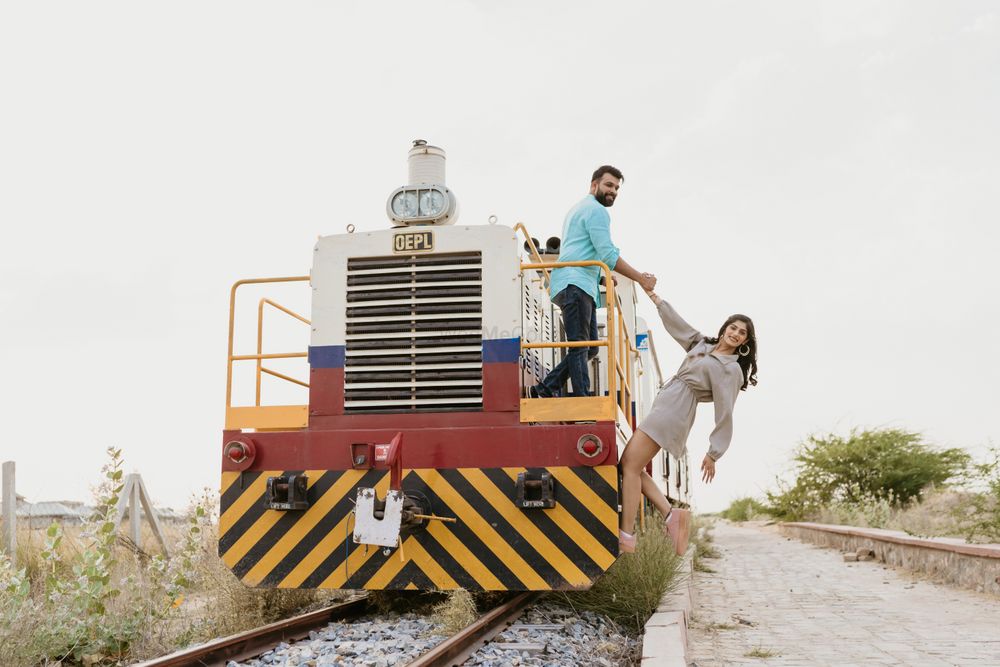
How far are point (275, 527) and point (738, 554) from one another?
9417mm

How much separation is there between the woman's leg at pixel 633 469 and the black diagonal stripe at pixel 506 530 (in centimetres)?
53

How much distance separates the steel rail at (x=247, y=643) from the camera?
14.9 ft

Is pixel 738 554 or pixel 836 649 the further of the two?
pixel 738 554

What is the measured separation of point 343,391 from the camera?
621cm

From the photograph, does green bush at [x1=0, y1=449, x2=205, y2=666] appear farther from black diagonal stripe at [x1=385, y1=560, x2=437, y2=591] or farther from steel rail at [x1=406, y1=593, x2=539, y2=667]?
steel rail at [x1=406, y1=593, x2=539, y2=667]

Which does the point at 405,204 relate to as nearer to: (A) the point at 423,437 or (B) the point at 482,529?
(A) the point at 423,437

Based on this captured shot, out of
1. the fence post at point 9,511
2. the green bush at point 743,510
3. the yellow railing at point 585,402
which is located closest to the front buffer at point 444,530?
the yellow railing at point 585,402

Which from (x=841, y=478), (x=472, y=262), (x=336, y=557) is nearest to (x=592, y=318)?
(x=472, y=262)

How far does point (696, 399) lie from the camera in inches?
233

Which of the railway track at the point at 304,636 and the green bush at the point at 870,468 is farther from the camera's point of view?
the green bush at the point at 870,468

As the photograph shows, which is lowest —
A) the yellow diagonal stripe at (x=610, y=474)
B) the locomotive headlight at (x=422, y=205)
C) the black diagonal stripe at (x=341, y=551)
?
the black diagonal stripe at (x=341, y=551)

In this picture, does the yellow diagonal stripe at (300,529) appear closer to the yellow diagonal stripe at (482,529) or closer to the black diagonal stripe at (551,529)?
the yellow diagonal stripe at (482,529)

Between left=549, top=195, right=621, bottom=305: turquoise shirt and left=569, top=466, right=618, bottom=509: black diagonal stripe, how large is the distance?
1.26 m

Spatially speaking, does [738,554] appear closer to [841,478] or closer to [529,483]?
[841,478]
